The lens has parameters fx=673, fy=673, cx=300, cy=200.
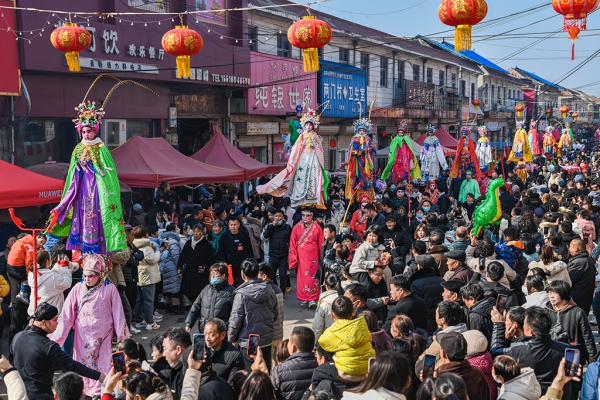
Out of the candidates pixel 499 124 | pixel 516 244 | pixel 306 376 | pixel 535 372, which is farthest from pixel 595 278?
pixel 499 124

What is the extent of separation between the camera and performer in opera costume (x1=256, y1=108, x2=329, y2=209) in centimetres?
1188

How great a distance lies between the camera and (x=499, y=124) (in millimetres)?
46156

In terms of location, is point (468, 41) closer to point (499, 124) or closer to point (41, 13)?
point (41, 13)

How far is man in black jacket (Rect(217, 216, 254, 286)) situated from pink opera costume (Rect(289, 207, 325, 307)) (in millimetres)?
691

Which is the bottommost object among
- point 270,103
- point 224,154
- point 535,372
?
point 535,372

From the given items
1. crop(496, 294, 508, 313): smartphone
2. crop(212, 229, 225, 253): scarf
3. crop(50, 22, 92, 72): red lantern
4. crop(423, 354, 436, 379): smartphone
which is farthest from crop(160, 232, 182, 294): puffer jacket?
crop(423, 354, 436, 379): smartphone

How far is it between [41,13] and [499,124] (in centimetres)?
3876

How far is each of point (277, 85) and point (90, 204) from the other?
12.3 metres

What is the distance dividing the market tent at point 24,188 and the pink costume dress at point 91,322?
2939 mm

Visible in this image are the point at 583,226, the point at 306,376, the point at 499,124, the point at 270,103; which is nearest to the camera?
the point at 306,376

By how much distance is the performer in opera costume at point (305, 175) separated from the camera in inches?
468

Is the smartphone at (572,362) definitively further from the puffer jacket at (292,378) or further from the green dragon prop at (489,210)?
the green dragon prop at (489,210)

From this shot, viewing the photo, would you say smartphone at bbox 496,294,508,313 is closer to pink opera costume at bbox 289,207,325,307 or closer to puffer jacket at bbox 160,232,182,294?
pink opera costume at bbox 289,207,325,307

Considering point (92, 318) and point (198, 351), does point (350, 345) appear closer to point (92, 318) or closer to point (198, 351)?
point (198, 351)
